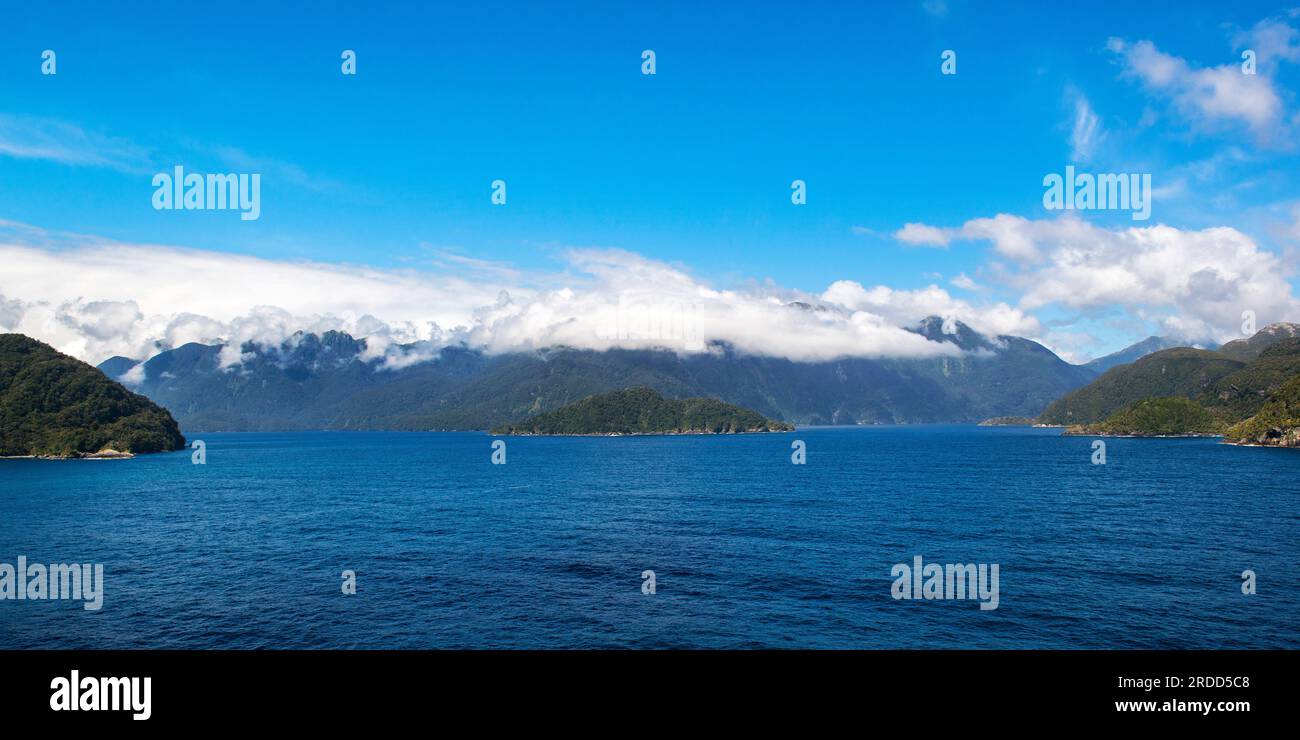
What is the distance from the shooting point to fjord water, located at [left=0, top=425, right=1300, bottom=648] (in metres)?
43.0

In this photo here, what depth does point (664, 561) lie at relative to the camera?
6359 centimetres

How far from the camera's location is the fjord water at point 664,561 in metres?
43.0

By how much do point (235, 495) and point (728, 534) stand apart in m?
97.2
